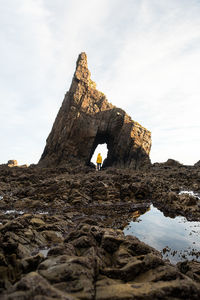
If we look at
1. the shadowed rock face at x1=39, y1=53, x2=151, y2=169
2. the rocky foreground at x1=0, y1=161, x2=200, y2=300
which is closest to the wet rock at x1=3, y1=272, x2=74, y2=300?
the rocky foreground at x1=0, y1=161, x2=200, y2=300

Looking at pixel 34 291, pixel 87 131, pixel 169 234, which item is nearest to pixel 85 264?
pixel 34 291

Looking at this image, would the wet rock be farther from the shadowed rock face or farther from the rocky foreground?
the shadowed rock face

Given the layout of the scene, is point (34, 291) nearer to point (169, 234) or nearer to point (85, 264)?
point (85, 264)

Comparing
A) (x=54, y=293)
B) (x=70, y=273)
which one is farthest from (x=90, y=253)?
(x=54, y=293)

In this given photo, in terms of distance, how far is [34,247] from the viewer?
10625 mm

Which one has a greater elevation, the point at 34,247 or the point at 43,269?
the point at 43,269

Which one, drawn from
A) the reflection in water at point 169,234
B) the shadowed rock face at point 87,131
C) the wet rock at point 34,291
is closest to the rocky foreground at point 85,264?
the wet rock at point 34,291

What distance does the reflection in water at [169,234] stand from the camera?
1096 centimetres

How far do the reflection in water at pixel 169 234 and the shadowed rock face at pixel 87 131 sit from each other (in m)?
37.5

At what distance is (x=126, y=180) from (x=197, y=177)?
477 inches

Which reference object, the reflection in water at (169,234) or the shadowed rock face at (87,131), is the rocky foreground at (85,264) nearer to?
the reflection in water at (169,234)

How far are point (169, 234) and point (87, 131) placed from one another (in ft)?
145

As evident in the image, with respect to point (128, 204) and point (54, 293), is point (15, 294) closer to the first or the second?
point (54, 293)

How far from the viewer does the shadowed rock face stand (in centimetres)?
5625
